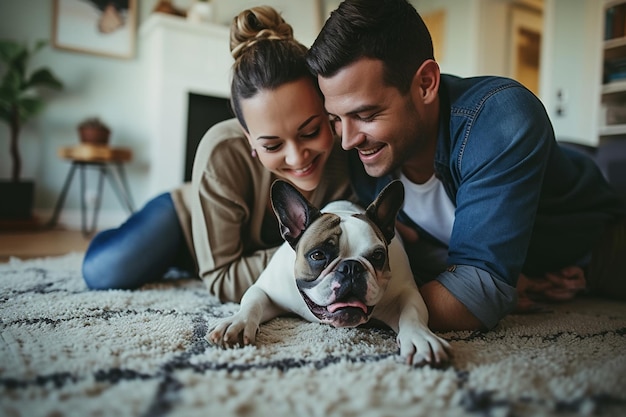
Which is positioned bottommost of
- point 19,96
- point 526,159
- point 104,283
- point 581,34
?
point 104,283

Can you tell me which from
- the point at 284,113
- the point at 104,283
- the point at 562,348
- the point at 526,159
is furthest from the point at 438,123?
the point at 104,283

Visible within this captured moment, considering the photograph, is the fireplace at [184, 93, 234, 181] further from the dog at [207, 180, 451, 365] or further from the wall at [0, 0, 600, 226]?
the dog at [207, 180, 451, 365]

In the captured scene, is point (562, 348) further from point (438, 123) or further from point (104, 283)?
point (104, 283)

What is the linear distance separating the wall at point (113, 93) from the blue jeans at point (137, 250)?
2513 millimetres

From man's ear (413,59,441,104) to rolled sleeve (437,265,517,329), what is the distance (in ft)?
1.41

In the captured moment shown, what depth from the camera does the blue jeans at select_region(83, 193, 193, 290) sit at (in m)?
1.53

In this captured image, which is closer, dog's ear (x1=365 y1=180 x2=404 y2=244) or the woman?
dog's ear (x1=365 y1=180 x2=404 y2=244)

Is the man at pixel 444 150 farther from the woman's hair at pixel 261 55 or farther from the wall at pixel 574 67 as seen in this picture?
the wall at pixel 574 67

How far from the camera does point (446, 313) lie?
1025 mm

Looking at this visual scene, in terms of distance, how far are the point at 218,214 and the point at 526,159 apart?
0.79 m

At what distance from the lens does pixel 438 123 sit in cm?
125

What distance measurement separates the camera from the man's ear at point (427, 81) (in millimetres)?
1156

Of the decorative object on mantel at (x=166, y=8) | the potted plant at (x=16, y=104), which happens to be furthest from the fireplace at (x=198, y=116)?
the potted plant at (x=16, y=104)

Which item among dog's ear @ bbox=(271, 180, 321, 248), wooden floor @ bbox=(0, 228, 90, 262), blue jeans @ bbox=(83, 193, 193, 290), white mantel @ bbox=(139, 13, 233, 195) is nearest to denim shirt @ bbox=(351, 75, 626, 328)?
dog's ear @ bbox=(271, 180, 321, 248)
